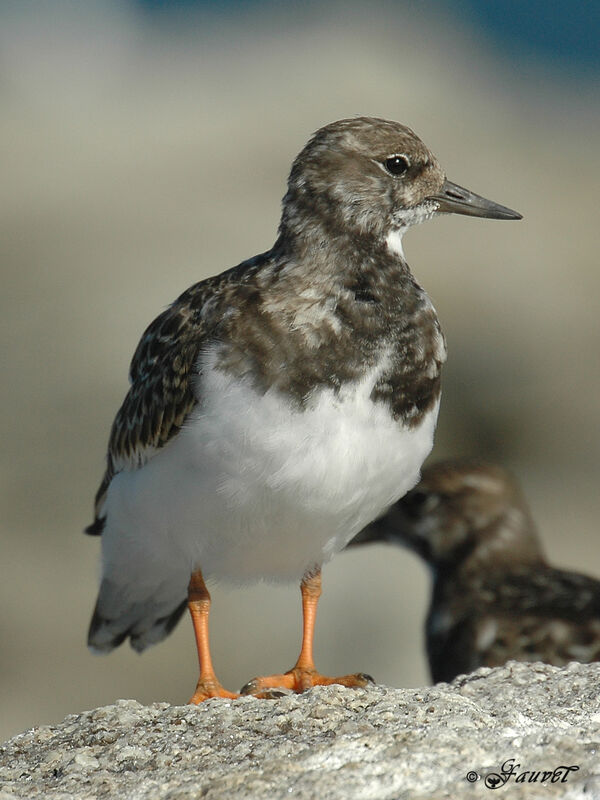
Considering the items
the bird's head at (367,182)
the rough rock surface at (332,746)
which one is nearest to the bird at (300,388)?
the bird's head at (367,182)

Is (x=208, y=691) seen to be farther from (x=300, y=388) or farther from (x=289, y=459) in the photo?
(x=300, y=388)

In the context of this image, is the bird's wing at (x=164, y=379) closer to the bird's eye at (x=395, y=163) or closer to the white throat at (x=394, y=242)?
the white throat at (x=394, y=242)

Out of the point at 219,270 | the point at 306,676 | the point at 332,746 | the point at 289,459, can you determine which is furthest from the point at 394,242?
the point at 219,270

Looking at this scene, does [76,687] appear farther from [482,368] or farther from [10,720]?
[482,368]

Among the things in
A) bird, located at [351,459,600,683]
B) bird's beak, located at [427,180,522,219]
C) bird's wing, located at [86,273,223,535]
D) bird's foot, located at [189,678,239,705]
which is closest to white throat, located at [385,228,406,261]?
bird's beak, located at [427,180,522,219]

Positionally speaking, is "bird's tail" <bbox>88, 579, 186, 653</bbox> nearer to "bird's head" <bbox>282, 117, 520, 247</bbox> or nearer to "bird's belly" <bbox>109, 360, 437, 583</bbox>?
"bird's belly" <bbox>109, 360, 437, 583</bbox>
